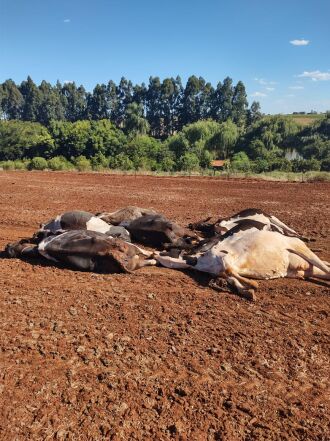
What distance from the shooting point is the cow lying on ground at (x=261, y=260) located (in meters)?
5.88

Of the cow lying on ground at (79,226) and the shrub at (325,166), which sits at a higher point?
the shrub at (325,166)

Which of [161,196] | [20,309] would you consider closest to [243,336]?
[20,309]

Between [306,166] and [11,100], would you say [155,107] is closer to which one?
[11,100]

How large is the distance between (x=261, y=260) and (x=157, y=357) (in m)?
2.66

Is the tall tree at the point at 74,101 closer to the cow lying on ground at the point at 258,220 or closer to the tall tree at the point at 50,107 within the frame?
the tall tree at the point at 50,107

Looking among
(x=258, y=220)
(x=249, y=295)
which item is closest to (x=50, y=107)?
(x=258, y=220)

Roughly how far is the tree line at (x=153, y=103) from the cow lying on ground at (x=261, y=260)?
74351mm

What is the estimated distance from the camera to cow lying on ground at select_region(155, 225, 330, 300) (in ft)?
19.3

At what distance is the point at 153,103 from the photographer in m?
95.1

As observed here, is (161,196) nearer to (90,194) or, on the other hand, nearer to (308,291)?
(90,194)

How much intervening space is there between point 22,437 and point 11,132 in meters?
64.1

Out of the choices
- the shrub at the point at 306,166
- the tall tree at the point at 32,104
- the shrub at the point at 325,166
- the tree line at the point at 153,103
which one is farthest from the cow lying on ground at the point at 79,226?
the tall tree at the point at 32,104

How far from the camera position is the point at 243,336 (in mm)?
4379

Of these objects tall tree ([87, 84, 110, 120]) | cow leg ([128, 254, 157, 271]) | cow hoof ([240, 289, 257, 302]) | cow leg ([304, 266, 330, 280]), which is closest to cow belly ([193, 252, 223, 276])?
cow hoof ([240, 289, 257, 302])
